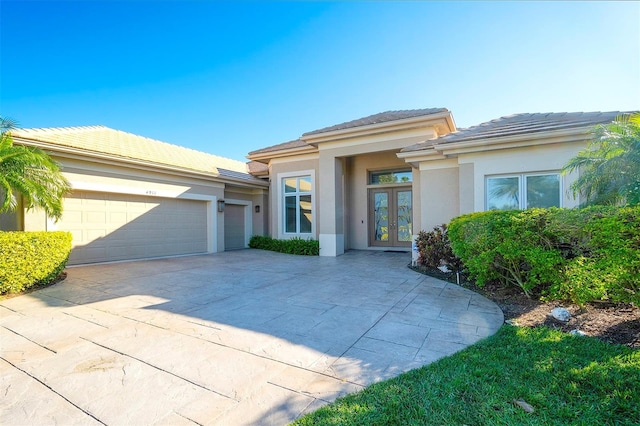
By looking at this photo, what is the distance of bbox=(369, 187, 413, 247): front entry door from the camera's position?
1232 cm

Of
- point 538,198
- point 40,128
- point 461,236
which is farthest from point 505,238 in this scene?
point 40,128

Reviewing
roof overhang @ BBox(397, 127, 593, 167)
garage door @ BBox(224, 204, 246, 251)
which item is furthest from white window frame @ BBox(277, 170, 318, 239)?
roof overhang @ BBox(397, 127, 593, 167)

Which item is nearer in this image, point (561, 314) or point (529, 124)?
point (561, 314)

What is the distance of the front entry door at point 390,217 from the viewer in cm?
1232

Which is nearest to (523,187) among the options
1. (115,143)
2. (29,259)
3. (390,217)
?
(390,217)

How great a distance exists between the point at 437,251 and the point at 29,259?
9.52m

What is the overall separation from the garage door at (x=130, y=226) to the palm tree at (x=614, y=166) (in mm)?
12123

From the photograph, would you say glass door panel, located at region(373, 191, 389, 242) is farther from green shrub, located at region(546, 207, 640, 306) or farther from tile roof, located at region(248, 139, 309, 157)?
green shrub, located at region(546, 207, 640, 306)

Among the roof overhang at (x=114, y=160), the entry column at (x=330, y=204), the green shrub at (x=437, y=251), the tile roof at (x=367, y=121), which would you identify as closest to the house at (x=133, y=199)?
the roof overhang at (x=114, y=160)

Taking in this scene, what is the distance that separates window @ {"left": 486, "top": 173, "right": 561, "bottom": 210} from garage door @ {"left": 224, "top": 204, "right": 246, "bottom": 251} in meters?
10.9

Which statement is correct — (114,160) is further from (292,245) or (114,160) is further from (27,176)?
(292,245)

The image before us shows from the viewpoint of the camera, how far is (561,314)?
4.17 meters

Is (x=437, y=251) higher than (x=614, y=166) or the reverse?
the reverse

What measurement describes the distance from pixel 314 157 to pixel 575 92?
8852 mm
